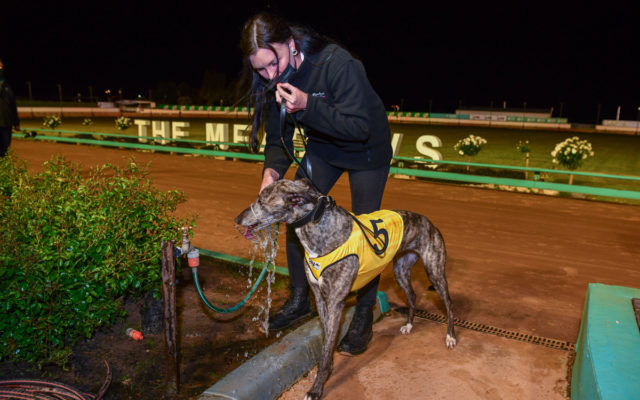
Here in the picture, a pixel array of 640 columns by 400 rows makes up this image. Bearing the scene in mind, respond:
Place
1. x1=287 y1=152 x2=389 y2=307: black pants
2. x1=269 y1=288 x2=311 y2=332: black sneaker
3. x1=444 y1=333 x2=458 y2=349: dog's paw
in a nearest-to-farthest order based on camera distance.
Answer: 1. x1=287 y1=152 x2=389 y2=307: black pants
2. x1=444 y1=333 x2=458 y2=349: dog's paw
3. x1=269 y1=288 x2=311 y2=332: black sneaker

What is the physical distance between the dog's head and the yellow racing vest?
1.06 ft

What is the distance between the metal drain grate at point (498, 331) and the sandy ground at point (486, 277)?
86 millimetres

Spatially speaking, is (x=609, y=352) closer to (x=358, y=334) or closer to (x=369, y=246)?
(x=369, y=246)

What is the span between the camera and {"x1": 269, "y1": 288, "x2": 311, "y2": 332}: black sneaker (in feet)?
11.9

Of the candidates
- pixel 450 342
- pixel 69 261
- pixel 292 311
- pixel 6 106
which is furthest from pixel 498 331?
pixel 6 106

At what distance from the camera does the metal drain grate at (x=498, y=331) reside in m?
3.56

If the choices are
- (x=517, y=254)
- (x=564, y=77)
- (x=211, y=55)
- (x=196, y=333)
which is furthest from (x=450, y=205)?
(x=564, y=77)

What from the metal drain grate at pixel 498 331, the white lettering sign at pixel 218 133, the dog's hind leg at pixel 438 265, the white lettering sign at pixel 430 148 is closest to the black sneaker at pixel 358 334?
the dog's hind leg at pixel 438 265

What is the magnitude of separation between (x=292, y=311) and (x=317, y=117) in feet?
5.86

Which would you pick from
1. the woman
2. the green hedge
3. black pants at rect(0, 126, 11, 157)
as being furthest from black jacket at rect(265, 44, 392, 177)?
black pants at rect(0, 126, 11, 157)

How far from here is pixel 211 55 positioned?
362 feet

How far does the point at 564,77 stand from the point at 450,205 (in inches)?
4916

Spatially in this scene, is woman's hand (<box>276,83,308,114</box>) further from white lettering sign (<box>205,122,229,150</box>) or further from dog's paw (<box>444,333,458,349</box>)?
white lettering sign (<box>205,122,229,150</box>)

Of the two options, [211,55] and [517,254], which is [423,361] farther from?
[211,55]
